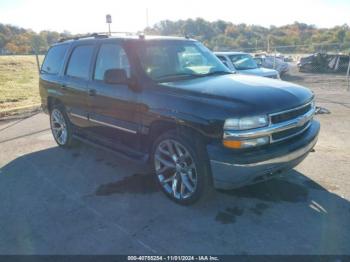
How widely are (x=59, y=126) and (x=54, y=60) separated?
1.27 m

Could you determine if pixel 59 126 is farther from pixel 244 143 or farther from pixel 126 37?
pixel 244 143

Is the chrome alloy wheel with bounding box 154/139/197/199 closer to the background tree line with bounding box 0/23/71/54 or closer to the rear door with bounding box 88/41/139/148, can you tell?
the rear door with bounding box 88/41/139/148

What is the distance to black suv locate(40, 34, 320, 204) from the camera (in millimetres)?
3363

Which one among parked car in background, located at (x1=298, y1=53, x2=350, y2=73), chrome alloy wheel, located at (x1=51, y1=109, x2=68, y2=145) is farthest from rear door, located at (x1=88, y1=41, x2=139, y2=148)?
parked car in background, located at (x1=298, y1=53, x2=350, y2=73)

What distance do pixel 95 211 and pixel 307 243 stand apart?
236 centimetres

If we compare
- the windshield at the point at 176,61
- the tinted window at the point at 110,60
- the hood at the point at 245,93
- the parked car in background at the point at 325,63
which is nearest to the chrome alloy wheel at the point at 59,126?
the tinted window at the point at 110,60

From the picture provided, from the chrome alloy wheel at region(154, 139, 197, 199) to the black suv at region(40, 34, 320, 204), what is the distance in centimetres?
1

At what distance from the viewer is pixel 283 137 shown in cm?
362

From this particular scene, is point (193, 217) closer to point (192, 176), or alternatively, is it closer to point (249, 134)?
point (192, 176)

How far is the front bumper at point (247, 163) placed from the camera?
330 centimetres

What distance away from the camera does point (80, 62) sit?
5.41 metres

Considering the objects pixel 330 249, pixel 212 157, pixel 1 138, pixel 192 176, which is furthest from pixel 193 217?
pixel 1 138

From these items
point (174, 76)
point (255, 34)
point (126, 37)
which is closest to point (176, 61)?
point (174, 76)

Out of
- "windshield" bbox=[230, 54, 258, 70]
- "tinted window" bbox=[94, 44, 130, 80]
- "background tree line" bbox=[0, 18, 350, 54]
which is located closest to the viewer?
"tinted window" bbox=[94, 44, 130, 80]
